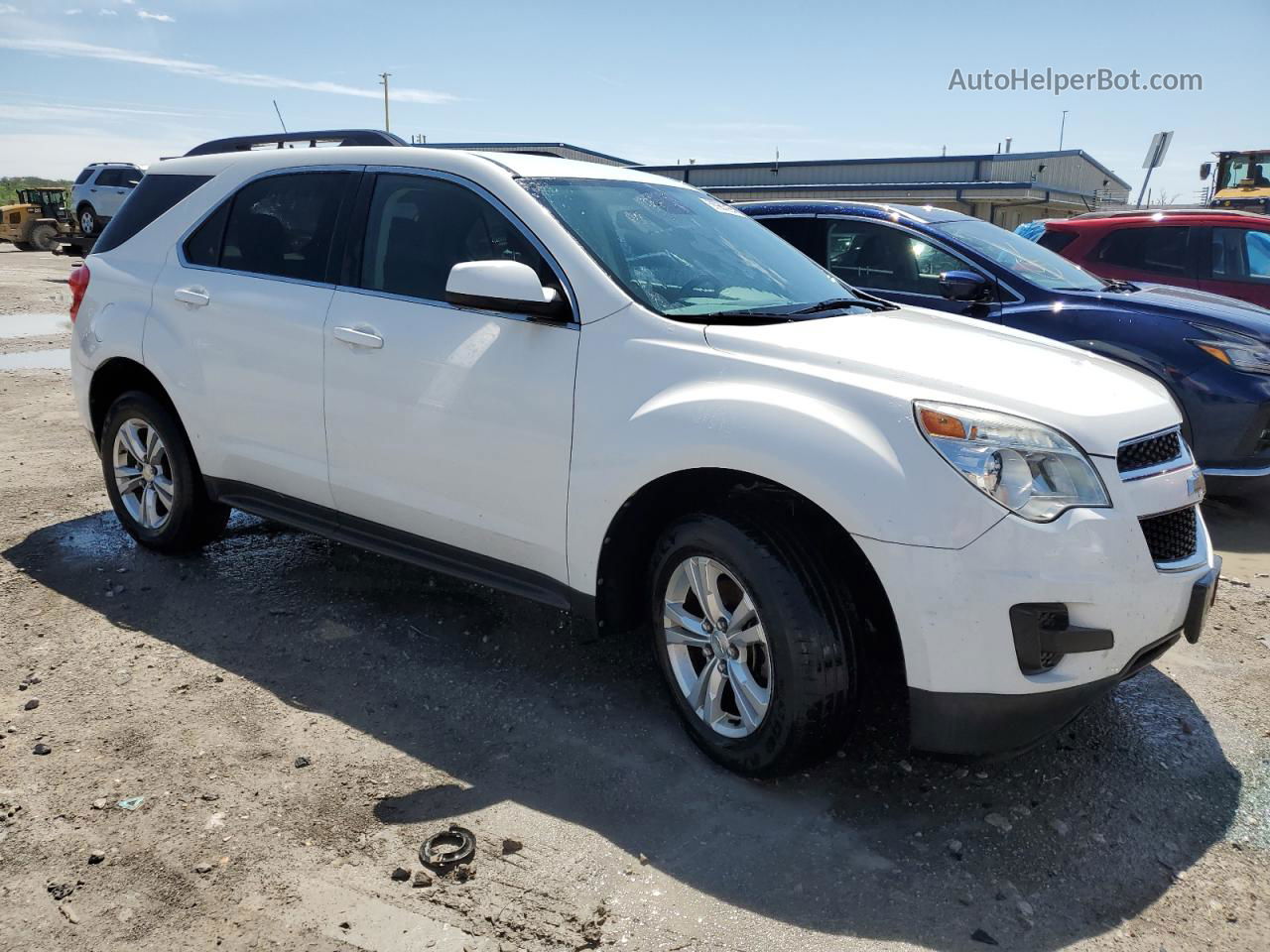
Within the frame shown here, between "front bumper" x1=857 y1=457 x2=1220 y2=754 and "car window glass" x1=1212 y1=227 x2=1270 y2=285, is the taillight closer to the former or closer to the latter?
"front bumper" x1=857 y1=457 x2=1220 y2=754

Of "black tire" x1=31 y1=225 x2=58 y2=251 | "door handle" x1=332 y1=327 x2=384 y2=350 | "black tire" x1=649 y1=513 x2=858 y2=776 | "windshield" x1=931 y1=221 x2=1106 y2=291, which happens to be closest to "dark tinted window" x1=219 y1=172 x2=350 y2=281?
"door handle" x1=332 y1=327 x2=384 y2=350

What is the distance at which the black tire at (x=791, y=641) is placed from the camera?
291cm

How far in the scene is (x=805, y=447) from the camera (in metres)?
2.84

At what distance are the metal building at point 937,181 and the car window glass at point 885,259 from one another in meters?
23.6

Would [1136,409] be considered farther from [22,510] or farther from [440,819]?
[22,510]

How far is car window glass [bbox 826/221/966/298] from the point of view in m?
6.50

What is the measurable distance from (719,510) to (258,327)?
221cm

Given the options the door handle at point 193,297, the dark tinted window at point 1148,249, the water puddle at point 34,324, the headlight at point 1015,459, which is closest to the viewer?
the headlight at point 1015,459

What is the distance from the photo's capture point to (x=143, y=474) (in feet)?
16.4

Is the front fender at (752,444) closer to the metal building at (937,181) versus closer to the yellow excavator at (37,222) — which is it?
the metal building at (937,181)

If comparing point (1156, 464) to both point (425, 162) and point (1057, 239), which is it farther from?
point (1057, 239)

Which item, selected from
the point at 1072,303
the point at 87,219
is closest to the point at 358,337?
the point at 1072,303

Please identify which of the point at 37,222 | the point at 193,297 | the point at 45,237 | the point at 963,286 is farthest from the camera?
the point at 45,237

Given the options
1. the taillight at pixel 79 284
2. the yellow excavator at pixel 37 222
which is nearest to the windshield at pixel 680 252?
the taillight at pixel 79 284
